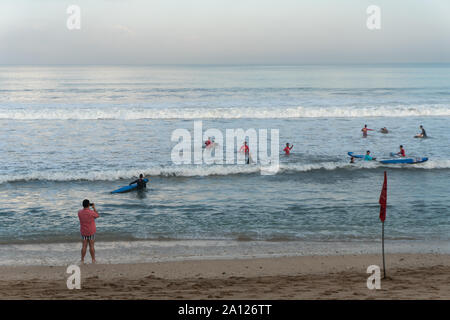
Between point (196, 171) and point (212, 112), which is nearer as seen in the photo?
point (196, 171)

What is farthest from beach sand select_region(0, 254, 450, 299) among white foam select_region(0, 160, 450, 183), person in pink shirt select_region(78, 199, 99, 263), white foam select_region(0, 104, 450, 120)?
white foam select_region(0, 104, 450, 120)

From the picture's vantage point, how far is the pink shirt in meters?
9.88

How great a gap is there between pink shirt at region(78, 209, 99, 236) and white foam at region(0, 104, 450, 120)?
29.8 m

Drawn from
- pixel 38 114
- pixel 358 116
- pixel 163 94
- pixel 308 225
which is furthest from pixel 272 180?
pixel 163 94

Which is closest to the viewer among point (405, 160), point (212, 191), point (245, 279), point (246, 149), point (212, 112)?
point (245, 279)

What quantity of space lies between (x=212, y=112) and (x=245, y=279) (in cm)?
3367

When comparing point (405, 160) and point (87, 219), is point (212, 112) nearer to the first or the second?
point (405, 160)

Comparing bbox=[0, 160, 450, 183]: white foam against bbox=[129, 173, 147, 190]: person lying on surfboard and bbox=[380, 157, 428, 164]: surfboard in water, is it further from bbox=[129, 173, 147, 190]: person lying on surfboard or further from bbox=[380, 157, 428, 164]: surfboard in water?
bbox=[129, 173, 147, 190]: person lying on surfboard

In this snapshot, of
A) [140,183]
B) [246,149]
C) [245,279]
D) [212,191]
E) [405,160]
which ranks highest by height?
[246,149]

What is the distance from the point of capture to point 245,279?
349 inches

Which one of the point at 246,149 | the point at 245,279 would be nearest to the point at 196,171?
the point at 246,149

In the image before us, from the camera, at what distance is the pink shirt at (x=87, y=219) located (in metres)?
9.88

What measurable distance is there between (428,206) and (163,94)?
49.0 m

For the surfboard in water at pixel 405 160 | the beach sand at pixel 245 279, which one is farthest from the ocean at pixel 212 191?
the beach sand at pixel 245 279
